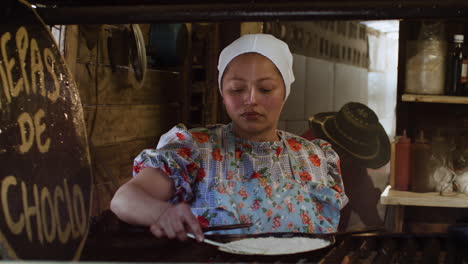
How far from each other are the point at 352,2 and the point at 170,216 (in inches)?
17.9

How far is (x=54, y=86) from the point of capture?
34.2 inches

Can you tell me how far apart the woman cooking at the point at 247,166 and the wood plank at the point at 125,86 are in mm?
414

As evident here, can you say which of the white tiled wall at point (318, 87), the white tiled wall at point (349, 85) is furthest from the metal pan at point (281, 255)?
the white tiled wall at point (349, 85)

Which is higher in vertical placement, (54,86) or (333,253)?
(54,86)

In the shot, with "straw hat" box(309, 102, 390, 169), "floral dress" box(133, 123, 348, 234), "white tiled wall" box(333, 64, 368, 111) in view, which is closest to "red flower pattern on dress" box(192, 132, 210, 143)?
"floral dress" box(133, 123, 348, 234)

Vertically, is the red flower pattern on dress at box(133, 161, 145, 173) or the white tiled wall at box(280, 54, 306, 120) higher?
the white tiled wall at box(280, 54, 306, 120)

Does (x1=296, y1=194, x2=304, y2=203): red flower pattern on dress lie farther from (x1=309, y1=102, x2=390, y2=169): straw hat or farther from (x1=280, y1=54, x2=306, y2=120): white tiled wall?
(x1=280, y1=54, x2=306, y2=120): white tiled wall

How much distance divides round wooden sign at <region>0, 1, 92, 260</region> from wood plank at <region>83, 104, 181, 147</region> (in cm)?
63

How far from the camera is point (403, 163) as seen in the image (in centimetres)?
216

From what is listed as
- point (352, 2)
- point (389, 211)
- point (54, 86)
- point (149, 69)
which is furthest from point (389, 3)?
point (389, 211)

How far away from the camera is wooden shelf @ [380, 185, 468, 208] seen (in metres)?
2.00

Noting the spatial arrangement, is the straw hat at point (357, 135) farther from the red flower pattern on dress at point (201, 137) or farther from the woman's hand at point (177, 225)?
the woman's hand at point (177, 225)

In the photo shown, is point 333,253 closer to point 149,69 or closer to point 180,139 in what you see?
point 180,139

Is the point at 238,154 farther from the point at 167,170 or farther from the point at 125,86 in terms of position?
the point at 125,86
